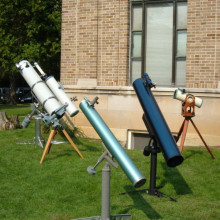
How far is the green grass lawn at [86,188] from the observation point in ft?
23.0

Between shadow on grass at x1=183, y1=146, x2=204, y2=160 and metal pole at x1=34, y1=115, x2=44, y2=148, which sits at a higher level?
metal pole at x1=34, y1=115, x2=44, y2=148

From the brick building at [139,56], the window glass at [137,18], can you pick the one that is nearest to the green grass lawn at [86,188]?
the brick building at [139,56]

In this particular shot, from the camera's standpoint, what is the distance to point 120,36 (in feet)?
44.9

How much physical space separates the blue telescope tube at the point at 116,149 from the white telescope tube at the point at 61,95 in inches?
191

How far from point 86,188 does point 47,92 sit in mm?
3817

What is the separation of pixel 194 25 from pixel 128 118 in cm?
334

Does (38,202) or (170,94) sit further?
(170,94)

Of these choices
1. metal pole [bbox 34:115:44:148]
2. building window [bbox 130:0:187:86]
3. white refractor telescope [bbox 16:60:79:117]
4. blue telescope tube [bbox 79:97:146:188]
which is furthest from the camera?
building window [bbox 130:0:187:86]

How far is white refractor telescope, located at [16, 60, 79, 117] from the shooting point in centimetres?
1105

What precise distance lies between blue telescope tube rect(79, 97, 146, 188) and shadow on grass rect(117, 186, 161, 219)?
1.47 m

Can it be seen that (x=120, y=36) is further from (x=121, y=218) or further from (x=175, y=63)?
(x=121, y=218)

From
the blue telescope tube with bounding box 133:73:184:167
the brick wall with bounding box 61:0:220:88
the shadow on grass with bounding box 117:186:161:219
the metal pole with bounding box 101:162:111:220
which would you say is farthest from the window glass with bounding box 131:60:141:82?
the metal pole with bounding box 101:162:111:220

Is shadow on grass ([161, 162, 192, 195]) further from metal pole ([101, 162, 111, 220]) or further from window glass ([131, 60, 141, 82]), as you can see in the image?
window glass ([131, 60, 141, 82])

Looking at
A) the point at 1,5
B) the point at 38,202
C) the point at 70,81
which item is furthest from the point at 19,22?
the point at 38,202
